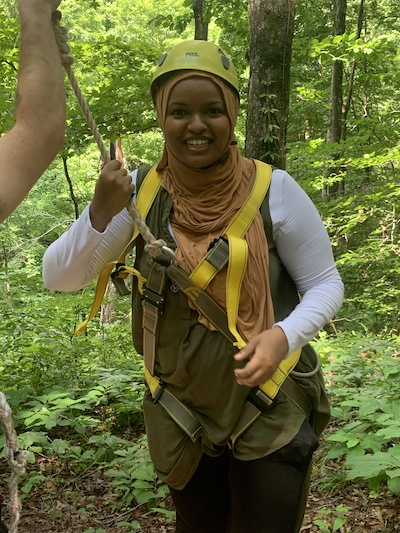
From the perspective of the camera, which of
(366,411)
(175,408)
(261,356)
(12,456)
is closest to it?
(12,456)

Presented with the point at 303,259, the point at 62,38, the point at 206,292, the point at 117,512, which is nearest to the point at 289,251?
the point at 303,259

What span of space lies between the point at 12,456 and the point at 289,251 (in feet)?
3.42

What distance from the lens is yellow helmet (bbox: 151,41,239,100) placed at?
1.57 m

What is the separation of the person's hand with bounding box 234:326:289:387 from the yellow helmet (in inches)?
33.5

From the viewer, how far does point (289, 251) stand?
165 cm

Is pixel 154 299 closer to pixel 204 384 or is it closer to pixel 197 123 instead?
pixel 204 384

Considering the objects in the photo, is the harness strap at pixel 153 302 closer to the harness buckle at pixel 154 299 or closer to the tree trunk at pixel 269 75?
the harness buckle at pixel 154 299

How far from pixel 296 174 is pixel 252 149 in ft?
17.8

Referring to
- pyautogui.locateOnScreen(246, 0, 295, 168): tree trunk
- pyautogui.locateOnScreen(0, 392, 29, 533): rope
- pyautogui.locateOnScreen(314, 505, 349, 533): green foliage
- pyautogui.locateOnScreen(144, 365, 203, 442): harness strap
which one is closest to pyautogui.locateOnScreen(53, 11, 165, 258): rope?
pyautogui.locateOnScreen(144, 365, 203, 442): harness strap

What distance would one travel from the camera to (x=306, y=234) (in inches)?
64.0

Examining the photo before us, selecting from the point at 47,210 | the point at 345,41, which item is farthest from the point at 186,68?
the point at 47,210

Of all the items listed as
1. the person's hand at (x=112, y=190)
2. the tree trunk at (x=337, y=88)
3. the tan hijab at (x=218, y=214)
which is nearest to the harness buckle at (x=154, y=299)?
the tan hijab at (x=218, y=214)

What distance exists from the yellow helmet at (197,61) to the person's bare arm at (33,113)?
1.99 feet

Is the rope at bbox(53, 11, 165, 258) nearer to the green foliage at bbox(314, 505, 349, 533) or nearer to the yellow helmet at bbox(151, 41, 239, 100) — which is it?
the yellow helmet at bbox(151, 41, 239, 100)
